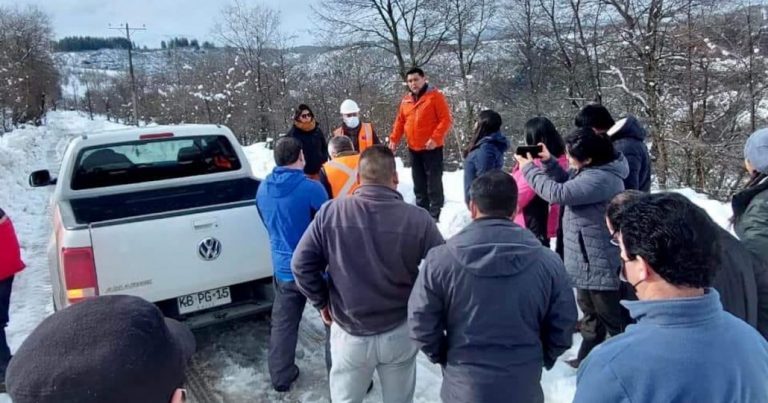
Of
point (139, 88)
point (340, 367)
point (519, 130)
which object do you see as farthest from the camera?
point (139, 88)

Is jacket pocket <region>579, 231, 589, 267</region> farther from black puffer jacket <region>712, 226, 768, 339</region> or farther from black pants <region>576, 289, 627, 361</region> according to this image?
black puffer jacket <region>712, 226, 768, 339</region>

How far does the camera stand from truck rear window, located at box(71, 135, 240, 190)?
5.21 metres

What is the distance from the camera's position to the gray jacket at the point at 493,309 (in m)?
2.24

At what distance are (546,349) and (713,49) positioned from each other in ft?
56.7

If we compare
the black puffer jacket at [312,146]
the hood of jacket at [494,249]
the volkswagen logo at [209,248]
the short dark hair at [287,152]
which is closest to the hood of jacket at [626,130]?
the hood of jacket at [494,249]

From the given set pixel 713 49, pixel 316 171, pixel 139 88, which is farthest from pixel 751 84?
pixel 139 88

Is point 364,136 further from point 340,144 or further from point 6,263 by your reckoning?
point 6,263

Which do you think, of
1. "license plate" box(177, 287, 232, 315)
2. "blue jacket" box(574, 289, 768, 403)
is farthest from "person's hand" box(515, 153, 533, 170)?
"license plate" box(177, 287, 232, 315)

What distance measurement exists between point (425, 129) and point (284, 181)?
12.2ft

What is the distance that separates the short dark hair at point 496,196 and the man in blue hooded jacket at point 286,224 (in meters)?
1.54

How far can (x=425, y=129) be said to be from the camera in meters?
6.99

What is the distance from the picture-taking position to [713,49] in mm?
15930

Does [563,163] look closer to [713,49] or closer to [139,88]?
[713,49]

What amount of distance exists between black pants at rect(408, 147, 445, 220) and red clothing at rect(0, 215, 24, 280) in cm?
468
